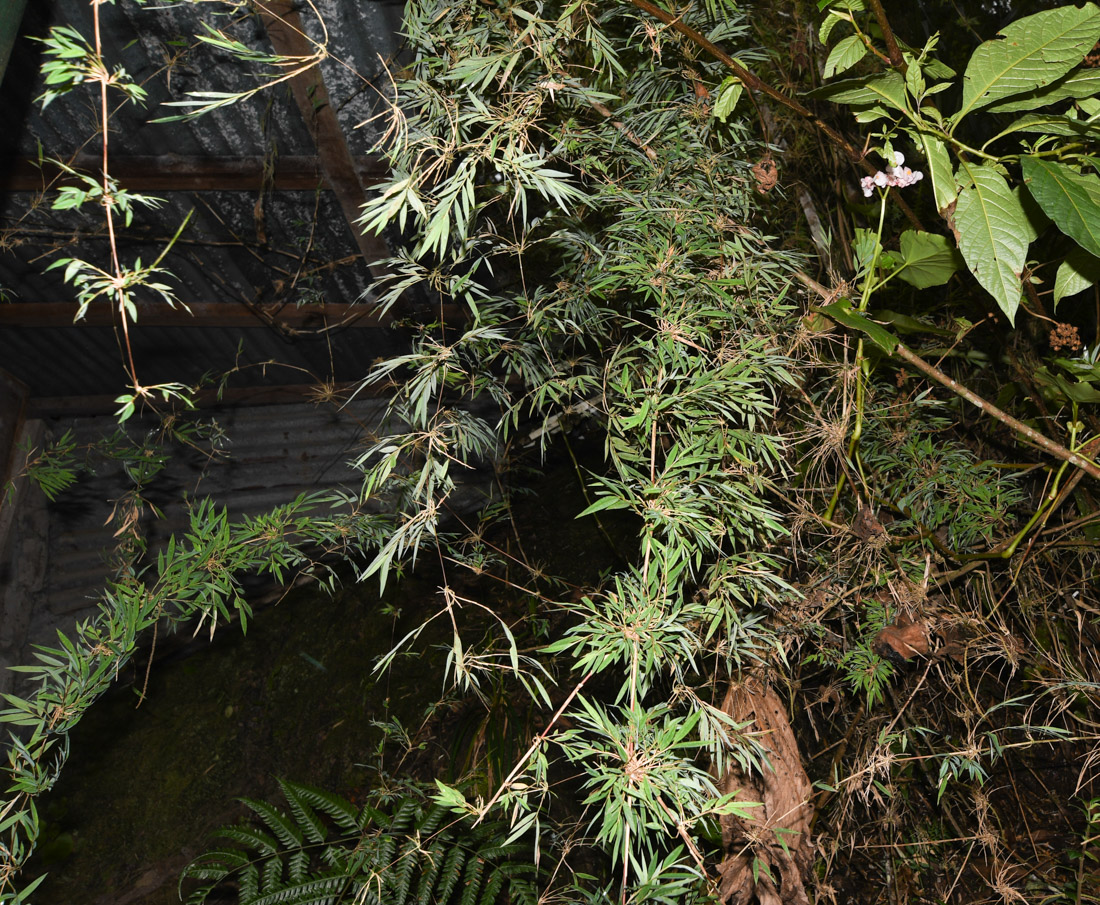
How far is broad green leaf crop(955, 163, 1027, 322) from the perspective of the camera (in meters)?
0.89

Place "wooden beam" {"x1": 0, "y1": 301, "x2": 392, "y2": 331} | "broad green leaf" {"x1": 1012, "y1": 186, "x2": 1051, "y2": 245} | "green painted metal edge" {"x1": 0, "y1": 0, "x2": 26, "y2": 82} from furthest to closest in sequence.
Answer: "wooden beam" {"x1": 0, "y1": 301, "x2": 392, "y2": 331} → "green painted metal edge" {"x1": 0, "y1": 0, "x2": 26, "y2": 82} → "broad green leaf" {"x1": 1012, "y1": 186, "x2": 1051, "y2": 245}

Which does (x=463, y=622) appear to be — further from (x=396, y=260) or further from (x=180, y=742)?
(x=396, y=260)

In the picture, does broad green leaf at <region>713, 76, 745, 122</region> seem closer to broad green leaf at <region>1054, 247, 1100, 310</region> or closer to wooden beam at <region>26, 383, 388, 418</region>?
broad green leaf at <region>1054, 247, 1100, 310</region>

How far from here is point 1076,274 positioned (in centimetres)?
104

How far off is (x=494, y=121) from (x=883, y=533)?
3.57 ft

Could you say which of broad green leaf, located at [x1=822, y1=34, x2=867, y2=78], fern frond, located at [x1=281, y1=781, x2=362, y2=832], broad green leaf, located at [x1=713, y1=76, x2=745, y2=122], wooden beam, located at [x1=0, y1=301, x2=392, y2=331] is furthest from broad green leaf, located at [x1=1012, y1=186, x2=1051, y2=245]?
wooden beam, located at [x1=0, y1=301, x2=392, y2=331]

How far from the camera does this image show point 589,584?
3.29m

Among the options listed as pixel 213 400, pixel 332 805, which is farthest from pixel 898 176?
pixel 213 400

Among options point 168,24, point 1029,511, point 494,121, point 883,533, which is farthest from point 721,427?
point 168,24

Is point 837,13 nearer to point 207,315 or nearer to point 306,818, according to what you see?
point 306,818

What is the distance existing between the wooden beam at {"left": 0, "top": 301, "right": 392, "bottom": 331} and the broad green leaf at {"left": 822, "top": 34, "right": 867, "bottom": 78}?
2921 mm

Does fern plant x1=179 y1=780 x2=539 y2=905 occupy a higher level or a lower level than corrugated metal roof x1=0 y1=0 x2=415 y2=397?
lower

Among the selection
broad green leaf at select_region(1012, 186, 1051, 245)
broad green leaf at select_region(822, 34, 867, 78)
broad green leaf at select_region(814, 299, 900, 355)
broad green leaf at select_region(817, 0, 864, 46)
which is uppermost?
broad green leaf at select_region(817, 0, 864, 46)

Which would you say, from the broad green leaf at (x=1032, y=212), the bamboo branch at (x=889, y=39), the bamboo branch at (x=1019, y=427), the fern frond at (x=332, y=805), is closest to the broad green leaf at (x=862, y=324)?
the bamboo branch at (x=1019, y=427)
